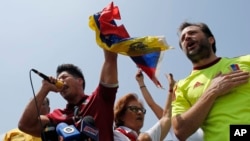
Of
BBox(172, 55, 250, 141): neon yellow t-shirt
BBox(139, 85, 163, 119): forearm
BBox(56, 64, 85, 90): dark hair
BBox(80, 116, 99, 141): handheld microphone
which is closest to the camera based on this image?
BBox(172, 55, 250, 141): neon yellow t-shirt

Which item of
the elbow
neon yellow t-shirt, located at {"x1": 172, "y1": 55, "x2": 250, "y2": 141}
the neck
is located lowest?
the elbow

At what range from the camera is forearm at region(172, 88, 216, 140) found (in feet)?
9.62

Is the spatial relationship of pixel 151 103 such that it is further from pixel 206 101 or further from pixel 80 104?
pixel 206 101

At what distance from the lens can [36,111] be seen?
12.4ft

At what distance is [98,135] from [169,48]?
1018 millimetres

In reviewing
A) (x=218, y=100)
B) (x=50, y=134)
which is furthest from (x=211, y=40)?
(x=50, y=134)

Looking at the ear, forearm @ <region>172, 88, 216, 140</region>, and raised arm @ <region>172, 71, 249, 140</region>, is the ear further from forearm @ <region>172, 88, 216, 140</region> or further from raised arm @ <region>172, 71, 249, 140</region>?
forearm @ <region>172, 88, 216, 140</region>

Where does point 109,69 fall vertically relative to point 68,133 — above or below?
above

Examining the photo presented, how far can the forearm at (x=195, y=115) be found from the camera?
9.62 ft

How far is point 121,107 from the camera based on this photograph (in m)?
4.83

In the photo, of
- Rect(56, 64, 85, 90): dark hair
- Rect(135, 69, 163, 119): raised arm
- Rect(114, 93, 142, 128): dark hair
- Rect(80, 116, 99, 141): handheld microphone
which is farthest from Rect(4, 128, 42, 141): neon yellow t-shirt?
Rect(80, 116, 99, 141): handheld microphone

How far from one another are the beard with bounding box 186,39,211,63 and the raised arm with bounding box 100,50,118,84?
26.6 inches

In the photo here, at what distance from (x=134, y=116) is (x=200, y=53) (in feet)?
5.29

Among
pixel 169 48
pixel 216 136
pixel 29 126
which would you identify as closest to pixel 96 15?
pixel 169 48
